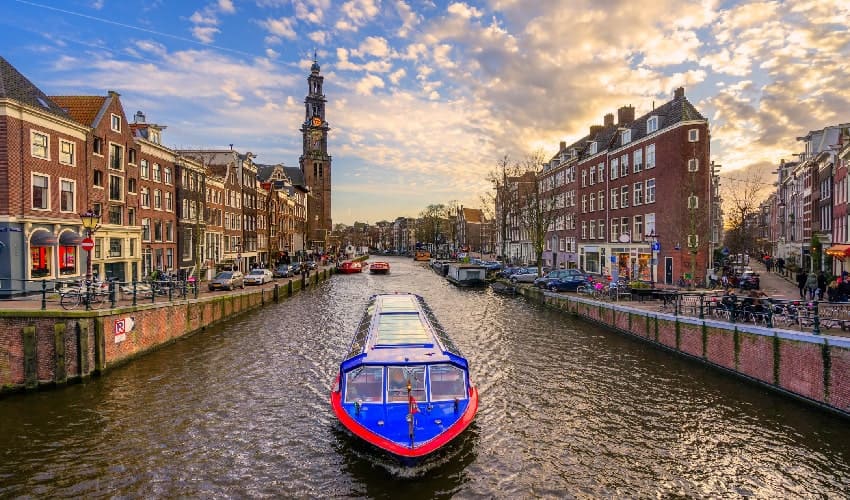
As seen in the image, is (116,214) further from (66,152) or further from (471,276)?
(471,276)

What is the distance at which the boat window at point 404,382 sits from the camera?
13.3 meters

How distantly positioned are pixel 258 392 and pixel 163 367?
20.0ft

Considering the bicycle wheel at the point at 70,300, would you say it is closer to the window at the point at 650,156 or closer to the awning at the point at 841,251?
the awning at the point at 841,251

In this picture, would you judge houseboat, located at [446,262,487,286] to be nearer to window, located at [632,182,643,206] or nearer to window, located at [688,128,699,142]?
window, located at [632,182,643,206]

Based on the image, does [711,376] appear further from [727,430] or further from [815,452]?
[815,452]

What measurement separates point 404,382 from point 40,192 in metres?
28.9

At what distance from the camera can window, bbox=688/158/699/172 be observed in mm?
42312

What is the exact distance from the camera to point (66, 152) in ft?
106

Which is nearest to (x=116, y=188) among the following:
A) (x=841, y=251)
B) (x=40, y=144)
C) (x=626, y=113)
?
(x=40, y=144)

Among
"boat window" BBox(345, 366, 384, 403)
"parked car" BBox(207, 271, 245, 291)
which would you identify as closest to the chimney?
"parked car" BBox(207, 271, 245, 291)

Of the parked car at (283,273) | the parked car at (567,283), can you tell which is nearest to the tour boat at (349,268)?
the parked car at (283,273)

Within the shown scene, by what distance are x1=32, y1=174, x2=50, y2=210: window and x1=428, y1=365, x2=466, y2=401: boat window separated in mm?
28784

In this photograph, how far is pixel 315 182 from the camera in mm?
136875

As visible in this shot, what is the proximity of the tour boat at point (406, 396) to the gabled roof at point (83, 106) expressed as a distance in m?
32.1
